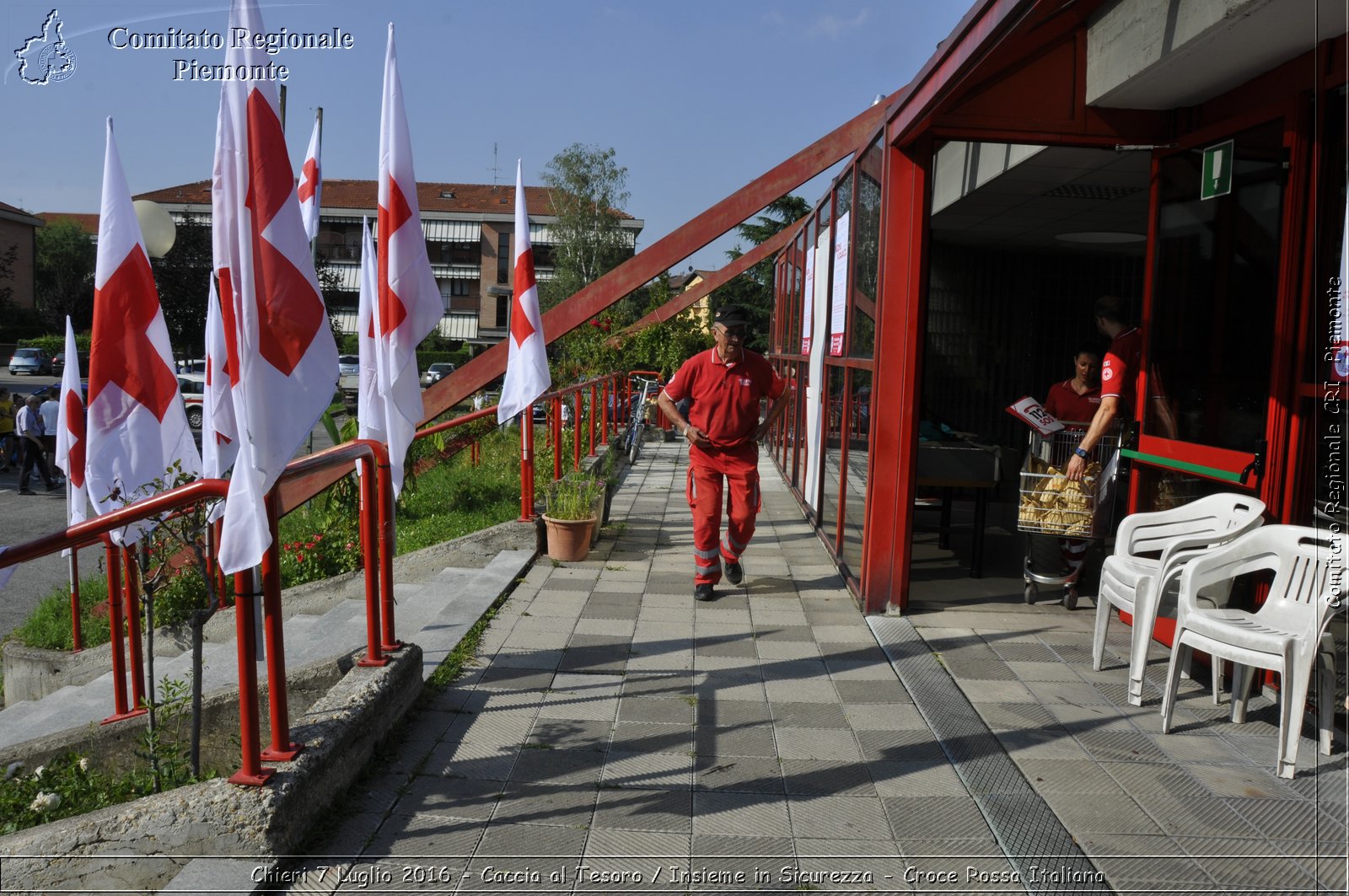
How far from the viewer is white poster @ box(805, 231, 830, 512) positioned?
8664 mm

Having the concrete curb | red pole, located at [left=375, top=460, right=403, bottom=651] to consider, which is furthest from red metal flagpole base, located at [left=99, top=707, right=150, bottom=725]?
the concrete curb

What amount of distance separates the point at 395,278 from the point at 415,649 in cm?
180

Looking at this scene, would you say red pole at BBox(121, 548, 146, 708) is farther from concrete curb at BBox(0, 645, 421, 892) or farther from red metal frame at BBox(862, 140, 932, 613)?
red metal frame at BBox(862, 140, 932, 613)

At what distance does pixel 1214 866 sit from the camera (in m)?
3.02

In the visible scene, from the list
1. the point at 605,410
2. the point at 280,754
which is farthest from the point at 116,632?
the point at 605,410

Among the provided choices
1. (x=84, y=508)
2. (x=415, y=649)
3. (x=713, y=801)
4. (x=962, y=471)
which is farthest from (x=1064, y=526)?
(x=84, y=508)

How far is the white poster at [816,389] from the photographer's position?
866 centimetres

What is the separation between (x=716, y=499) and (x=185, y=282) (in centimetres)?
2831

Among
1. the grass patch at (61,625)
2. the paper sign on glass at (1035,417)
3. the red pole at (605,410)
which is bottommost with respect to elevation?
the grass patch at (61,625)

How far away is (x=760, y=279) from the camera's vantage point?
51.4 metres

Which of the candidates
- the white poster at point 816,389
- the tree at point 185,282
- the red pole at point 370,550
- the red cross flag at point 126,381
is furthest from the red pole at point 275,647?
the tree at point 185,282

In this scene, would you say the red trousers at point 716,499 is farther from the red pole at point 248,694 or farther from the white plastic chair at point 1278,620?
the red pole at point 248,694

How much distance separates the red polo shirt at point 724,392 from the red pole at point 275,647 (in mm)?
3595

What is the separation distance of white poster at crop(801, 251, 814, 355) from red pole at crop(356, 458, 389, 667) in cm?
629
